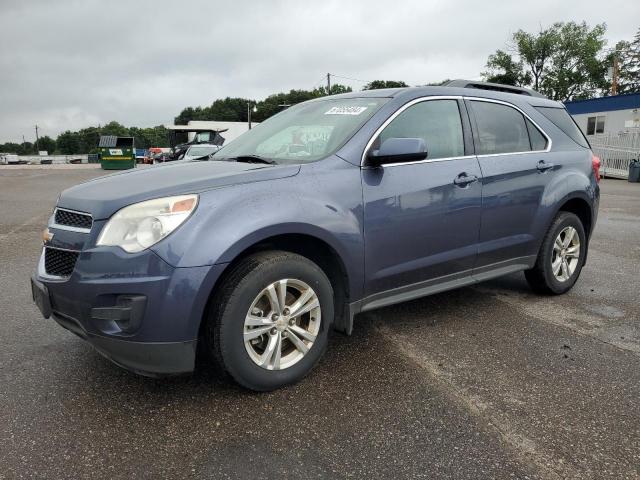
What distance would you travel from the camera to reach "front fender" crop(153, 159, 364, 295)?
2.45 meters

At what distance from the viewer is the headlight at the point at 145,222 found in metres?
2.45

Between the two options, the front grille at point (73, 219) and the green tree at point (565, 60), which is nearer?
the front grille at point (73, 219)

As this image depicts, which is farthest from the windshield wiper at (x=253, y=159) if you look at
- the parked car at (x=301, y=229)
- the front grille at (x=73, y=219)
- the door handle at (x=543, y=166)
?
the door handle at (x=543, y=166)

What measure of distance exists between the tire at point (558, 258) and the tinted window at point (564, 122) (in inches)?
28.1

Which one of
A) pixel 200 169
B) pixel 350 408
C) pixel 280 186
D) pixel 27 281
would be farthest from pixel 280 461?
pixel 27 281

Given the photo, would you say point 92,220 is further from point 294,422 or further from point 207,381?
point 294,422

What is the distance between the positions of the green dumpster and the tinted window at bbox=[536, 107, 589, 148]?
31.5m

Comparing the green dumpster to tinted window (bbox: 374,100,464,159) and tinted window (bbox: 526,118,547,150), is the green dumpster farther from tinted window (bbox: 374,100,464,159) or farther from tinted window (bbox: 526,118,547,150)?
tinted window (bbox: 374,100,464,159)

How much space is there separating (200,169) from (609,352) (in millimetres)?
2878

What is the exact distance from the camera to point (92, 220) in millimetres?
2555

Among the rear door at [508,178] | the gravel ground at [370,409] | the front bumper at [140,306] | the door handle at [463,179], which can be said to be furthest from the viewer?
the rear door at [508,178]

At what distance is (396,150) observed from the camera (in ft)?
9.91

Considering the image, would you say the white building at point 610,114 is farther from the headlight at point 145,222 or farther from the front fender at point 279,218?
the headlight at point 145,222

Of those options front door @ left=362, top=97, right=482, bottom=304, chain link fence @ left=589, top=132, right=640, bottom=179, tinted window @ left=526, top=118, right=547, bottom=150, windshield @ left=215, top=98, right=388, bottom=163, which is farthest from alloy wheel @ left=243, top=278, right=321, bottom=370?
chain link fence @ left=589, top=132, right=640, bottom=179
